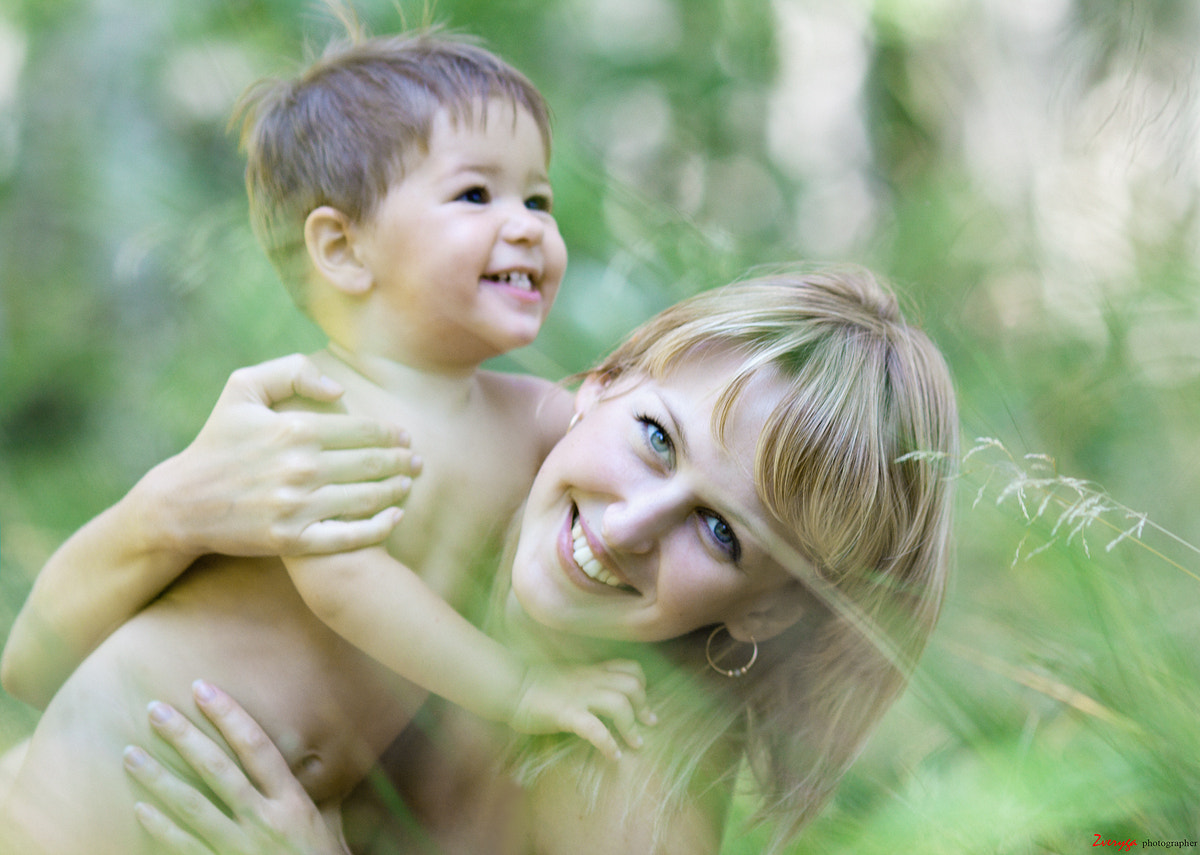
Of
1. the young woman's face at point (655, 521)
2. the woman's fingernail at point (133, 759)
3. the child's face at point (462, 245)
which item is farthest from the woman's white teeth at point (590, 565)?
the woman's fingernail at point (133, 759)

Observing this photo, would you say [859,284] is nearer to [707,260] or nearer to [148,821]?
[707,260]

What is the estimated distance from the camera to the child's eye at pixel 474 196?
957 mm

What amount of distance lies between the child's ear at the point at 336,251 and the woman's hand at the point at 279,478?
0.10 m

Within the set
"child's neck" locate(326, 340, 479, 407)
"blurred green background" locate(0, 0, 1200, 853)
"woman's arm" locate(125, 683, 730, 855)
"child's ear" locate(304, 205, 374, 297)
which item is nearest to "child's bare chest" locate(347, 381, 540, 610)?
"child's neck" locate(326, 340, 479, 407)

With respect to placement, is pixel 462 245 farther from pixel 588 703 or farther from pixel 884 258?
pixel 884 258

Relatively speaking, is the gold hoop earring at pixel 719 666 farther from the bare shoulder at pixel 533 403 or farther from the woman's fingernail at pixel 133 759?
the woman's fingernail at pixel 133 759

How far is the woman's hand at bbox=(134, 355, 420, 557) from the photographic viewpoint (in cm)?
88

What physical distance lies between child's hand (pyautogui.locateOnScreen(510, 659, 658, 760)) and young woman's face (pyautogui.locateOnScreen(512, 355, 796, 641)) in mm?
44

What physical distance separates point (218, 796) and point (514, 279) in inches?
23.7

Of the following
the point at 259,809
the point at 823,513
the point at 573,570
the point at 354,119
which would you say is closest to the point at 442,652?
the point at 573,570

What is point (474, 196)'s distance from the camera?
38.2 inches

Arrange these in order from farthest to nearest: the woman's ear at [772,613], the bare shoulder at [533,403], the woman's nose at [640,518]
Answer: the bare shoulder at [533,403] → the woman's ear at [772,613] → the woman's nose at [640,518]

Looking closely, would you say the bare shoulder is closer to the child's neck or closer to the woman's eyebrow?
the child's neck

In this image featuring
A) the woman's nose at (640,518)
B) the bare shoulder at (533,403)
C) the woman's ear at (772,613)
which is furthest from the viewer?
the bare shoulder at (533,403)
